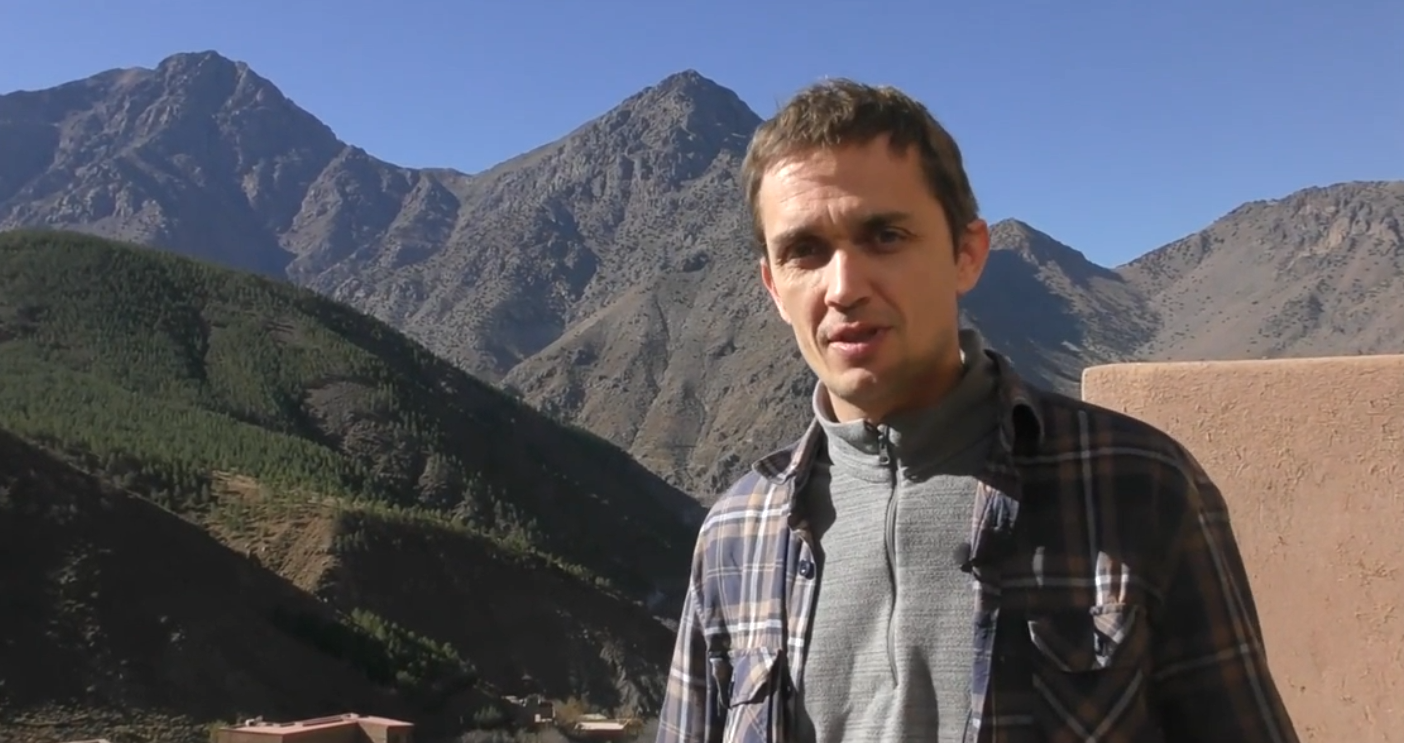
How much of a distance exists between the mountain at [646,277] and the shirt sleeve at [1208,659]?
6586cm

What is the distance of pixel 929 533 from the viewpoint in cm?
194

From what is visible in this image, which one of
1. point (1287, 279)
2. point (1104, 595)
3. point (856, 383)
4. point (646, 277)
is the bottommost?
point (1104, 595)

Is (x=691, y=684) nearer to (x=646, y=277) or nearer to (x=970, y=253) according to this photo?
(x=970, y=253)

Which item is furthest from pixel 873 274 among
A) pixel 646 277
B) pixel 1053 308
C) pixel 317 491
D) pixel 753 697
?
pixel 1053 308

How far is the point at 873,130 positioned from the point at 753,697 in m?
0.83

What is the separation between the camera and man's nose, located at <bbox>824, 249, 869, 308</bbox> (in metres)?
1.97

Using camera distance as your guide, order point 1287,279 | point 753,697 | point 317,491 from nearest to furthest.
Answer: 1. point 753,697
2. point 317,491
3. point 1287,279

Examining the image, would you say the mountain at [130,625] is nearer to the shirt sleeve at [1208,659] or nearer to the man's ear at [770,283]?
the man's ear at [770,283]

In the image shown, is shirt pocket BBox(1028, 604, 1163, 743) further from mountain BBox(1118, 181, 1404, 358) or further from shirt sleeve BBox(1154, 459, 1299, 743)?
mountain BBox(1118, 181, 1404, 358)

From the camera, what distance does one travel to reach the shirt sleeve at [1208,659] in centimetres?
177

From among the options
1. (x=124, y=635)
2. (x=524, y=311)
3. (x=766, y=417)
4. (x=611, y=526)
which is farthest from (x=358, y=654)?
(x=524, y=311)

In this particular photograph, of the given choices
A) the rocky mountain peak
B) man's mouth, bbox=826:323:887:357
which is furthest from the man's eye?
the rocky mountain peak

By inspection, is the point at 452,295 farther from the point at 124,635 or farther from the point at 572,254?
the point at 124,635

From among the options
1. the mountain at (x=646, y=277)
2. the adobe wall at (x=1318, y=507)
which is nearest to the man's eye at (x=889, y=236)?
the adobe wall at (x=1318, y=507)
